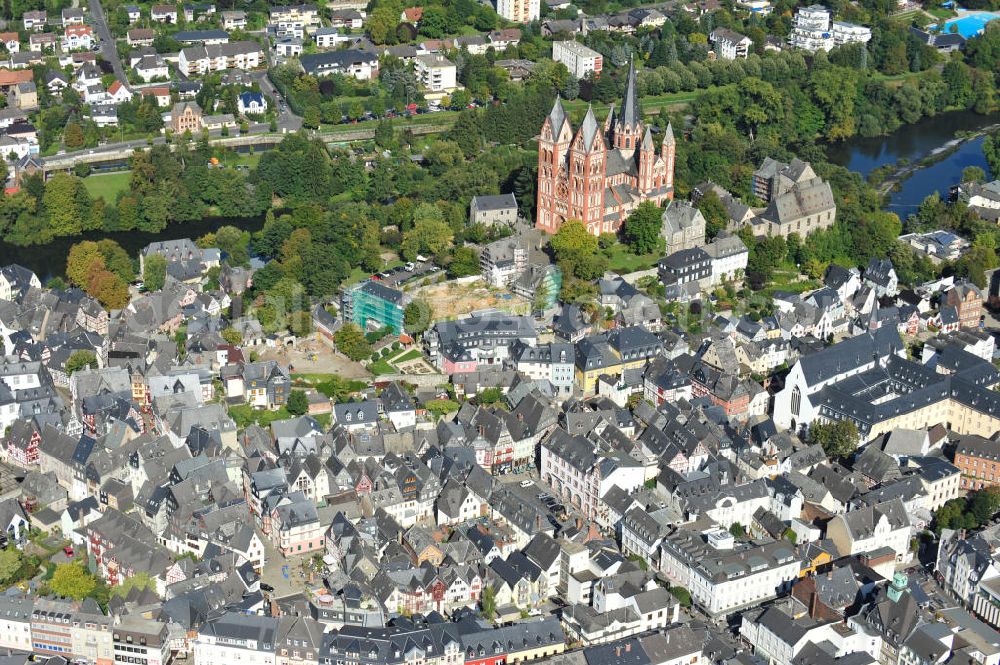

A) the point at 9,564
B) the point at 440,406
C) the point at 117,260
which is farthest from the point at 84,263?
the point at 9,564

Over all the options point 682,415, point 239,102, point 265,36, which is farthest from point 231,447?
point 265,36

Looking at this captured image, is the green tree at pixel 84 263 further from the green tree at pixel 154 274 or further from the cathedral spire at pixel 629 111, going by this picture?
the cathedral spire at pixel 629 111

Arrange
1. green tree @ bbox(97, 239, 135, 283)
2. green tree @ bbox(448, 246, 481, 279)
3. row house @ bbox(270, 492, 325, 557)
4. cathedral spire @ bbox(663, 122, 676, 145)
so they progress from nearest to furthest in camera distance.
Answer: row house @ bbox(270, 492, 325, 557) → green tree @ bbox(448, 246, 481, 279) → green tree @ bbox(97, 239, 135, 283) → cathedral spire @ bbox(663, 122, 676, 145)

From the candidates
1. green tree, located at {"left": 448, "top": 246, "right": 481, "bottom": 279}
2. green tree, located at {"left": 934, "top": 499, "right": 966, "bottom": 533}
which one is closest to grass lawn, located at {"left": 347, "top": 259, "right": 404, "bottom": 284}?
green tree, located at {"left": 448, "top": 246, "right": 481, "bottom": 279}

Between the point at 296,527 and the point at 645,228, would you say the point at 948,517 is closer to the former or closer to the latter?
the point at 296,527

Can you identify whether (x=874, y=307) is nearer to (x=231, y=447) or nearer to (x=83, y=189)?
(x=231, y=447)

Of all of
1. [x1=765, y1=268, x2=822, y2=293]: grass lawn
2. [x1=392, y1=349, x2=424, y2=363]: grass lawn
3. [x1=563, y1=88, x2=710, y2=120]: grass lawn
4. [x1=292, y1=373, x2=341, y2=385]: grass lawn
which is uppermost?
[x1=292, y1=373, x2=341, y2=385]: grass lawn

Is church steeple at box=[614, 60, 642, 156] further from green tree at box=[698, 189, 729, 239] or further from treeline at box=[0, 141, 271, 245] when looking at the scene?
treeline at box=[0, 141, 271, 245]

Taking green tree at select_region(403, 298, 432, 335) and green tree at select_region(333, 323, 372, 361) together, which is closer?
green tree at select_region(333, 323, 372, 361)
